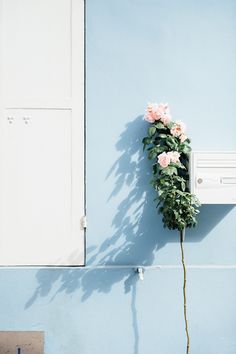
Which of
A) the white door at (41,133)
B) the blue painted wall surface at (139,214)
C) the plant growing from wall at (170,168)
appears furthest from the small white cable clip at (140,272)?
the white door at (41,133)

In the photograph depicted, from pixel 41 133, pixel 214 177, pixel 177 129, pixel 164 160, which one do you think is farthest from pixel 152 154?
pixel 41 133

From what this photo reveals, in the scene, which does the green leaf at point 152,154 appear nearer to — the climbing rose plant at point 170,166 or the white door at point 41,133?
the climbing rose plant at point 170,166

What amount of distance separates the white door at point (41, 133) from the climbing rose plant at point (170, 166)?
53cm

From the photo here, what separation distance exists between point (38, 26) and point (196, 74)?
1.21m

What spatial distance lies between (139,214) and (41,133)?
93 centimetres

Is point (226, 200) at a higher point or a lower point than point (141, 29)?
lower

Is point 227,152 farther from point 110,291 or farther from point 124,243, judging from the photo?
point 110,291

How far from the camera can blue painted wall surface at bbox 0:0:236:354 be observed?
2717mm

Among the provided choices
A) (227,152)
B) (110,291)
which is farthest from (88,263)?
(227,152)

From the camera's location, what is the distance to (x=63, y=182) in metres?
2.76

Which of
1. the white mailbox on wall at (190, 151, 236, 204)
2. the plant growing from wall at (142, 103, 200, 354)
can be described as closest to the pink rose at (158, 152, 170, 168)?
the plant growing from wall at (142, 103, 200, 354)

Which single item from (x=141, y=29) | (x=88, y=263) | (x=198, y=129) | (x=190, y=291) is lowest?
(x=190, y=291)

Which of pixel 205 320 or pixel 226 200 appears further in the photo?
pixel 205 320

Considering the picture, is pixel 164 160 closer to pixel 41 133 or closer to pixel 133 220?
pixel 133 220
